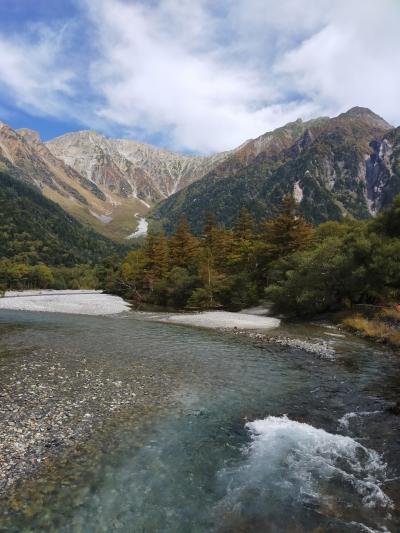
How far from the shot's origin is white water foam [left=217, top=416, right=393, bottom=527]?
10371 mm

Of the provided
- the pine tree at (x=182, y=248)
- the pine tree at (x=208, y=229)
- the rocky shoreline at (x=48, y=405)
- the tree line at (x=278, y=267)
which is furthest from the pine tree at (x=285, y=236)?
the rocky shoreline at (x=48, y=405)

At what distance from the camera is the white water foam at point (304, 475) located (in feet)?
34.0

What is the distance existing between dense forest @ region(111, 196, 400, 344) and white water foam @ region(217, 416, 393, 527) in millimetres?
32320

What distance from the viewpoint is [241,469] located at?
40.4 ft

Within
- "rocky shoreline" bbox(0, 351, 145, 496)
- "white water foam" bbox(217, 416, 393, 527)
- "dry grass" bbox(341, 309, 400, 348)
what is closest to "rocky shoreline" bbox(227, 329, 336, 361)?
"dry grass" bbox(341, 309, 400, 348)

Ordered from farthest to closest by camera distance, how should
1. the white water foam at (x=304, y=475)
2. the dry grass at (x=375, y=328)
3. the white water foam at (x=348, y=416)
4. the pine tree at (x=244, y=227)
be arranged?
the pine tree at (x=244, y=227) → the dry grass at (x=375, y=328) → the white water foam at (x=348, y=416) → the white water foam at (x=304, y=475)

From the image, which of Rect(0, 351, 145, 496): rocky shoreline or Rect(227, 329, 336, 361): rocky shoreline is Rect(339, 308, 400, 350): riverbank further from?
Rect(0, 351, 145, 496): rocky shoreline

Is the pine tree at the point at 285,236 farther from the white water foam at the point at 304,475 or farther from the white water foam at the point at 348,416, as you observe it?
the white water foam at the point at 304,475

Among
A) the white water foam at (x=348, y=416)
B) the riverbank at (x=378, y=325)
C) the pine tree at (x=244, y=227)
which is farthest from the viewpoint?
the pine tree at (x=244, y=227)

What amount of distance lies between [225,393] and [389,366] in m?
13.4

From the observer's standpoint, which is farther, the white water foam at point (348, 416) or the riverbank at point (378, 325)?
the riverbank at point (378, 325)

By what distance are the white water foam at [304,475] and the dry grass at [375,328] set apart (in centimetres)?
2255

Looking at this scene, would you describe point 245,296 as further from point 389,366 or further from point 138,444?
point 138,444

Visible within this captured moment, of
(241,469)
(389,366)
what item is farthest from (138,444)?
(389,366)
